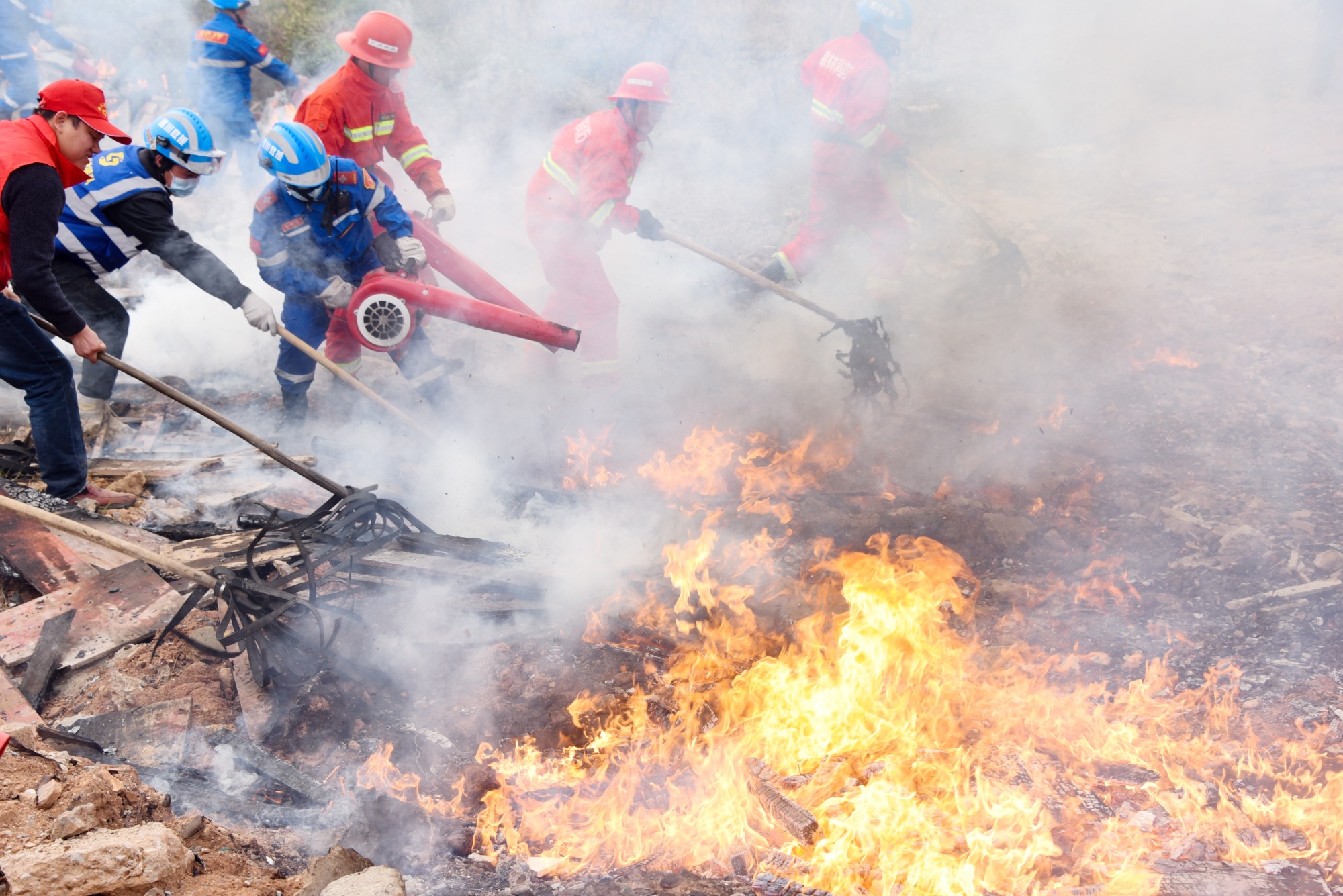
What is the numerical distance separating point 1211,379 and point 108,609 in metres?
6.97

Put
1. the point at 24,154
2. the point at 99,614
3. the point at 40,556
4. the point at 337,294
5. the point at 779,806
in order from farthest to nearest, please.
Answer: the point at 337,294 → the point at 40,556 → the point at 99,614 → the point at 24,154 → the point at 779,806

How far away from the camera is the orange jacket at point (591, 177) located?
535 centimetres

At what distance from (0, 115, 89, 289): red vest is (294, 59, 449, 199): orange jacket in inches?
81.0

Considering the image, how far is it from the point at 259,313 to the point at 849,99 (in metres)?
4.57

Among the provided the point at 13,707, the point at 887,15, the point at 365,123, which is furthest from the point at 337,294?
the point at 887,15

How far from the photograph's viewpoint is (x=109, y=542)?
10.5 ft

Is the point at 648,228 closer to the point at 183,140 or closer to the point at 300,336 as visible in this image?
the point at 300,336

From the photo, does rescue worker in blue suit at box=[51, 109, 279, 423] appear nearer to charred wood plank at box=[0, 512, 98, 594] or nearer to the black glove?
charred wood plank at box=[0, 512, 98, 594]

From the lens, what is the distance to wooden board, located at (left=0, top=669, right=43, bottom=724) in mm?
3129

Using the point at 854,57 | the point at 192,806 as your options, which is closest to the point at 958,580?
the point at 192,806

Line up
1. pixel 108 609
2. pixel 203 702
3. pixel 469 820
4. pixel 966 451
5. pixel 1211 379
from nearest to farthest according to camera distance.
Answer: pixel 469 820 < pixel 203 702 < pixel 108 609 < pixel 966 451 < pixel 1211 379

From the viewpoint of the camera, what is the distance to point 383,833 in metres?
2.96

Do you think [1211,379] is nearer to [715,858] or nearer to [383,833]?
[715,858]

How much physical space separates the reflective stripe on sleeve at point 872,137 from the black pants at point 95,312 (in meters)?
5.45
